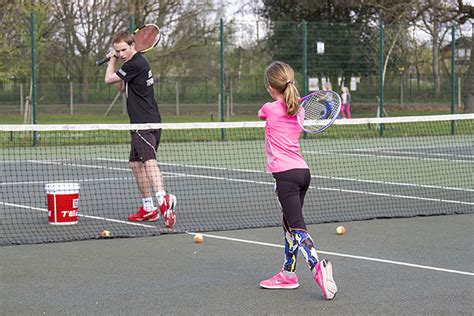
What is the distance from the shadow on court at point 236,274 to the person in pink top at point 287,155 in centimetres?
33

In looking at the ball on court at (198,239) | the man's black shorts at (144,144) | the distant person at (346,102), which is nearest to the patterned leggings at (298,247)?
the ball on court at (198,239)

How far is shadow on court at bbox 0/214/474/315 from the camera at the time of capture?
5562 millimetres

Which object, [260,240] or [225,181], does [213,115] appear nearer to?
[225,181]

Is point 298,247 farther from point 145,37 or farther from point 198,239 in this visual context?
point 145,37

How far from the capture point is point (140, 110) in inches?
353

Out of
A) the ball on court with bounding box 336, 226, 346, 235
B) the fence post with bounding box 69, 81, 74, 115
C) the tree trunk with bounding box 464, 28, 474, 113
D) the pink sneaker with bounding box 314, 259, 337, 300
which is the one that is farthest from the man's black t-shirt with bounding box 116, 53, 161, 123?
the fence post with bounding box 69, 81, 74, 115

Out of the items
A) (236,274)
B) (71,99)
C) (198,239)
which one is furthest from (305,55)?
(236,274)

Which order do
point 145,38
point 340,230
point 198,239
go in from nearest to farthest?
point 198,239, point 340,230, point 145,38

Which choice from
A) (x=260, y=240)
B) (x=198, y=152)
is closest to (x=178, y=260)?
(x=260, y=240)

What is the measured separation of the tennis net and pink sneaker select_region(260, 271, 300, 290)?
2.41 m

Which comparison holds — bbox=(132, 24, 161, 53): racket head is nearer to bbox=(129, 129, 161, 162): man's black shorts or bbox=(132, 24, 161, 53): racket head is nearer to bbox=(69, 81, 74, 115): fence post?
bbox=(129, 129, 161, 162): man's black shorts

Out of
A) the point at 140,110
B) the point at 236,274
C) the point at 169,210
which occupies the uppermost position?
the point at 140,110

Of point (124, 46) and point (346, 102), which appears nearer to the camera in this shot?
point (124, 46)

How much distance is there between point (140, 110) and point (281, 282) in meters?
3.46
